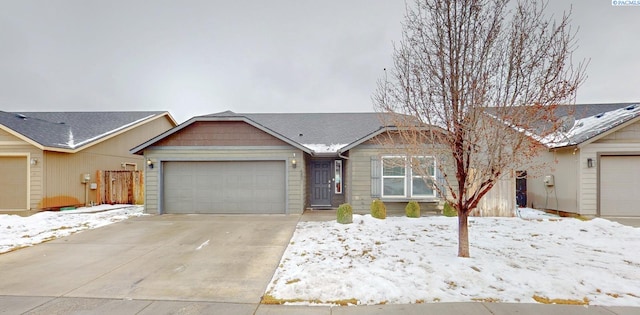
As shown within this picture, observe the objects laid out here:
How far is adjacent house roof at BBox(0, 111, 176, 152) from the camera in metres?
10.7

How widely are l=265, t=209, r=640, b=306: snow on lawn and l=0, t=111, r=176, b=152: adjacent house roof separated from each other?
1129 cm

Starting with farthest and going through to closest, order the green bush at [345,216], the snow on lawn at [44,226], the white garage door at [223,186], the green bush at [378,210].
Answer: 1. the white garage door at [223,186]
2. the green bush at [378,210]
3. the green bush at [345,216]
4. the snow on lawn at [44,226]

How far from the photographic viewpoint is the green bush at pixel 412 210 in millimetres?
9594

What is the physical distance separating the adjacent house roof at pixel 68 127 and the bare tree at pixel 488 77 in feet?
44.8

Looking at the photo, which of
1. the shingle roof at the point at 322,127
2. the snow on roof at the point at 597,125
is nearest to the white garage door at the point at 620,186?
the snow on roof at the point at 597,125

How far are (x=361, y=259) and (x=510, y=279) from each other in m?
2.31

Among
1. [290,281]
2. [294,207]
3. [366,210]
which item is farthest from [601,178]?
[290,281]

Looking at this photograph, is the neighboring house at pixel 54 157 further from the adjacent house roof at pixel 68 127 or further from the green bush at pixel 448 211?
the green bush at pixel 448 211

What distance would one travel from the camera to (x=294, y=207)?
10.4 meters

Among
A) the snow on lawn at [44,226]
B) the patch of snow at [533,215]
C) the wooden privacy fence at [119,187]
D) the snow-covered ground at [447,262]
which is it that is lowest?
the patch of snow at [533,215]

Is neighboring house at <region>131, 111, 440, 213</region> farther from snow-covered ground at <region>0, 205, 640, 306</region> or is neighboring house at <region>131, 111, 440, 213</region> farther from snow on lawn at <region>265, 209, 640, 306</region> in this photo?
snow on lawn at <region>265, 209, 640, 306</region>

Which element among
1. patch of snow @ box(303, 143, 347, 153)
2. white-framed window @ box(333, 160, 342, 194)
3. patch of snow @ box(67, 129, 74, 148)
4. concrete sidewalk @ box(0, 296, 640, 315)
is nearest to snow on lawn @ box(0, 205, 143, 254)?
patch of snow @ box(67, 129, 74, 148)

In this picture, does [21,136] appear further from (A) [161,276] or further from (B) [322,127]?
(B) [322,127]

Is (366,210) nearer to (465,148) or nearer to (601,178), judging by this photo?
(465,148)
